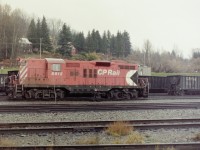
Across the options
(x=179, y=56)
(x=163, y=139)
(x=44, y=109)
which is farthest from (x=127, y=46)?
(x=163, y=139)

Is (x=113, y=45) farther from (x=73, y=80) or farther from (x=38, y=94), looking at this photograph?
(x=38, y=94)

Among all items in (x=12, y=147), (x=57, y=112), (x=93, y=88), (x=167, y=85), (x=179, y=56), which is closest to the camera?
(x=12, y=147)

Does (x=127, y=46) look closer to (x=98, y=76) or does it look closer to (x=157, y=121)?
(x=98, y=76)

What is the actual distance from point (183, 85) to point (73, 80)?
13455 millimetres

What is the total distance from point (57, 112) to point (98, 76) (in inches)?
396

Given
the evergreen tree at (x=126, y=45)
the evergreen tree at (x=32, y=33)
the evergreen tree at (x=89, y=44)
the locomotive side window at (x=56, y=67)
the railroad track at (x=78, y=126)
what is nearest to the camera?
the railroad track at (x=78, y=126)

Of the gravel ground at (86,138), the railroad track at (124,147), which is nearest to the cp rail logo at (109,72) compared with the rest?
the gravel ground at (86,138)

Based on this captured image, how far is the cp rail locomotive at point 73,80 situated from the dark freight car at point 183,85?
7465 mm

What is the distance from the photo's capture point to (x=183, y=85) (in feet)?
113

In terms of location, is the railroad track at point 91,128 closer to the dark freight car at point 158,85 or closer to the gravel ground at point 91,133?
the gravel ground at point 91,133

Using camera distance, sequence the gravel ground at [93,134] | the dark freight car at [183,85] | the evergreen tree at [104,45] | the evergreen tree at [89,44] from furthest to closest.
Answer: the evergreen tree at [104,45] < the evergreen tree at [89,44] < the dark freight car at [183,85] < the gravel ground at [93,134]

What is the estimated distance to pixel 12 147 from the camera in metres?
8.82

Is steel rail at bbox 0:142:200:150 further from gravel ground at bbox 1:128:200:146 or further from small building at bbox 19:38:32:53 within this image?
small building at bbox 19:38:32:53

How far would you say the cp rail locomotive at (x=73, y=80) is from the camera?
81.0 ft
